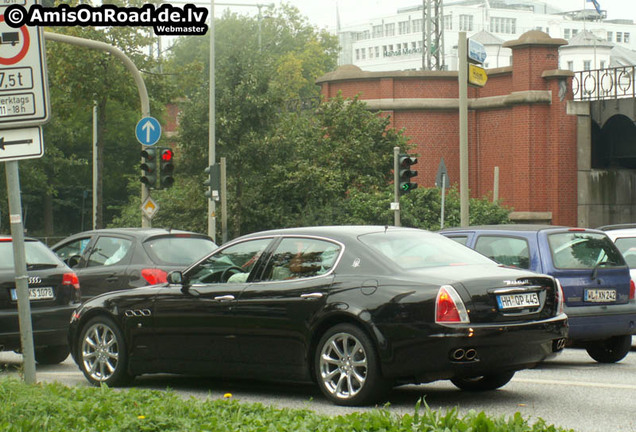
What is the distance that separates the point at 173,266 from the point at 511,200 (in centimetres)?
2728

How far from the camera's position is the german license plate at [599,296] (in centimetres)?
1182

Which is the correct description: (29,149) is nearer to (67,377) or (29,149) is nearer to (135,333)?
(135,333)

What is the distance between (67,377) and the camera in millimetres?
11250

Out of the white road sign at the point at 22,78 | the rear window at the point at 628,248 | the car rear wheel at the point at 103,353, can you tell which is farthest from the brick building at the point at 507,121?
the white road sign at the point at 22,78

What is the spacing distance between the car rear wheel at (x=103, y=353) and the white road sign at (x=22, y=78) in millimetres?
2997

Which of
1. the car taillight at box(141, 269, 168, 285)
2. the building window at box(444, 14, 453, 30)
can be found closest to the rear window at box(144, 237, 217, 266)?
the car taillight at box(141, 269, 168, 285)

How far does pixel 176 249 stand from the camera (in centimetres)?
1423

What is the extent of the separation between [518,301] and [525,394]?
101cm

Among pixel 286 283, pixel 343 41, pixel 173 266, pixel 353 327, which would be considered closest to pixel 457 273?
pixel 353 327

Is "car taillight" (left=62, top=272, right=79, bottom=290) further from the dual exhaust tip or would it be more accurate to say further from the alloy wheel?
the dual exhaust tip

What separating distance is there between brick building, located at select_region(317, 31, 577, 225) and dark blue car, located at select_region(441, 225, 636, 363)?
24.9m

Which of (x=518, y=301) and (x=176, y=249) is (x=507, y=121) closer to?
(x=176, y=249)

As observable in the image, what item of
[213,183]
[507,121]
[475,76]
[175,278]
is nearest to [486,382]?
[175,278]

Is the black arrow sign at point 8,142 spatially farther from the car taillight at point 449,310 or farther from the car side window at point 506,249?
the car side window at point 506,249
